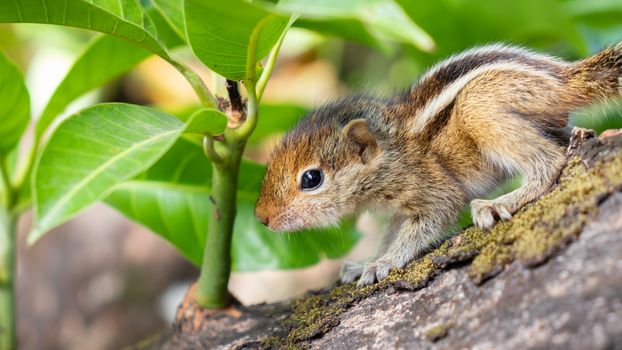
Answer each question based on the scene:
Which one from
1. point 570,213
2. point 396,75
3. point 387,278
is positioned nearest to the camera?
point 570,213

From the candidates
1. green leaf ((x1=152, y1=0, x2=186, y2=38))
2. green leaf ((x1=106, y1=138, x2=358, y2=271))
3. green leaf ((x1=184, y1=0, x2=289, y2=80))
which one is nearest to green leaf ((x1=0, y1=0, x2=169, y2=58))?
green leaf ((x1=184, y1=0, x2=289, y2=80))

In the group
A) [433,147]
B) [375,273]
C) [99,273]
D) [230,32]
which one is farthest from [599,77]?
[99,273]

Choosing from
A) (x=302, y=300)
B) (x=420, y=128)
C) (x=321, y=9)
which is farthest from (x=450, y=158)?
(x=321, y=9)

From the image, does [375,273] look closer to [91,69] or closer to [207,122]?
[207,122]

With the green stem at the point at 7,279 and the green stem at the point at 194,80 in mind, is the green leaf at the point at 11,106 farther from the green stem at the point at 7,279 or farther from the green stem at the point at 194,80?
the green stem at the point at 194,80

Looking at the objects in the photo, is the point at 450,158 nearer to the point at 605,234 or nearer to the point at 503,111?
the point at 503,111

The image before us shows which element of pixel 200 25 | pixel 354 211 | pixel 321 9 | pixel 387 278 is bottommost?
pixel 354 211

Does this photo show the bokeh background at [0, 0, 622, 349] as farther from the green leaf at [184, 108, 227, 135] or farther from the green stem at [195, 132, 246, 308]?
the green leaf at [184, 108, 227, 135]
